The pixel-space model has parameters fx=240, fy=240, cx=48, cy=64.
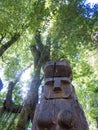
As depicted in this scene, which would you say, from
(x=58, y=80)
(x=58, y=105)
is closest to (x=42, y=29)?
(x=58, y=80)

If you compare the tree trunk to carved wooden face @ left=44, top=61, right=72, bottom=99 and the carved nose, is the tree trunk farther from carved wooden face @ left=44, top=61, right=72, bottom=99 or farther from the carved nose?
the carved nose

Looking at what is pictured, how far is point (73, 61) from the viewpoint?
370 inches

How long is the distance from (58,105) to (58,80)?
0.49 meters

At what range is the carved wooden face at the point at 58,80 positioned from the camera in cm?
373

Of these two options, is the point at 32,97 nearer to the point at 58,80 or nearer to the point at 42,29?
the point at 42,29

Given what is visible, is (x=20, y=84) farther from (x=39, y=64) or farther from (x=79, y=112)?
(x=79, y=112)

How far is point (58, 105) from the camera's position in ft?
11.5

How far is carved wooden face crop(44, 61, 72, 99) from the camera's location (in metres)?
3.73

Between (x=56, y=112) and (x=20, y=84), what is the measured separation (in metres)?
7.95

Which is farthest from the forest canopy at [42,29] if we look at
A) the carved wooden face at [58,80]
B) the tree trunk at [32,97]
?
the carved wooden face at [58,80]

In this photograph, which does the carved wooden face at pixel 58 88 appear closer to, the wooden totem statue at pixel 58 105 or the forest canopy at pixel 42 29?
the wooden totem statue at pixel 58 105

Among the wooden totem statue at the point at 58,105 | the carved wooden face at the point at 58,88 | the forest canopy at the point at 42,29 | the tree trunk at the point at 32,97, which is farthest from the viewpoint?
the forest canopy at the point at 42,29

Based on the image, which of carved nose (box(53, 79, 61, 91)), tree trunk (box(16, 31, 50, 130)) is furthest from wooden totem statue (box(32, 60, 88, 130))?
tree trunk (box(16, 31, 50, 130))

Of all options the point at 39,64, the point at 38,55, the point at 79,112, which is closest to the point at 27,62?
the point at 38,55
